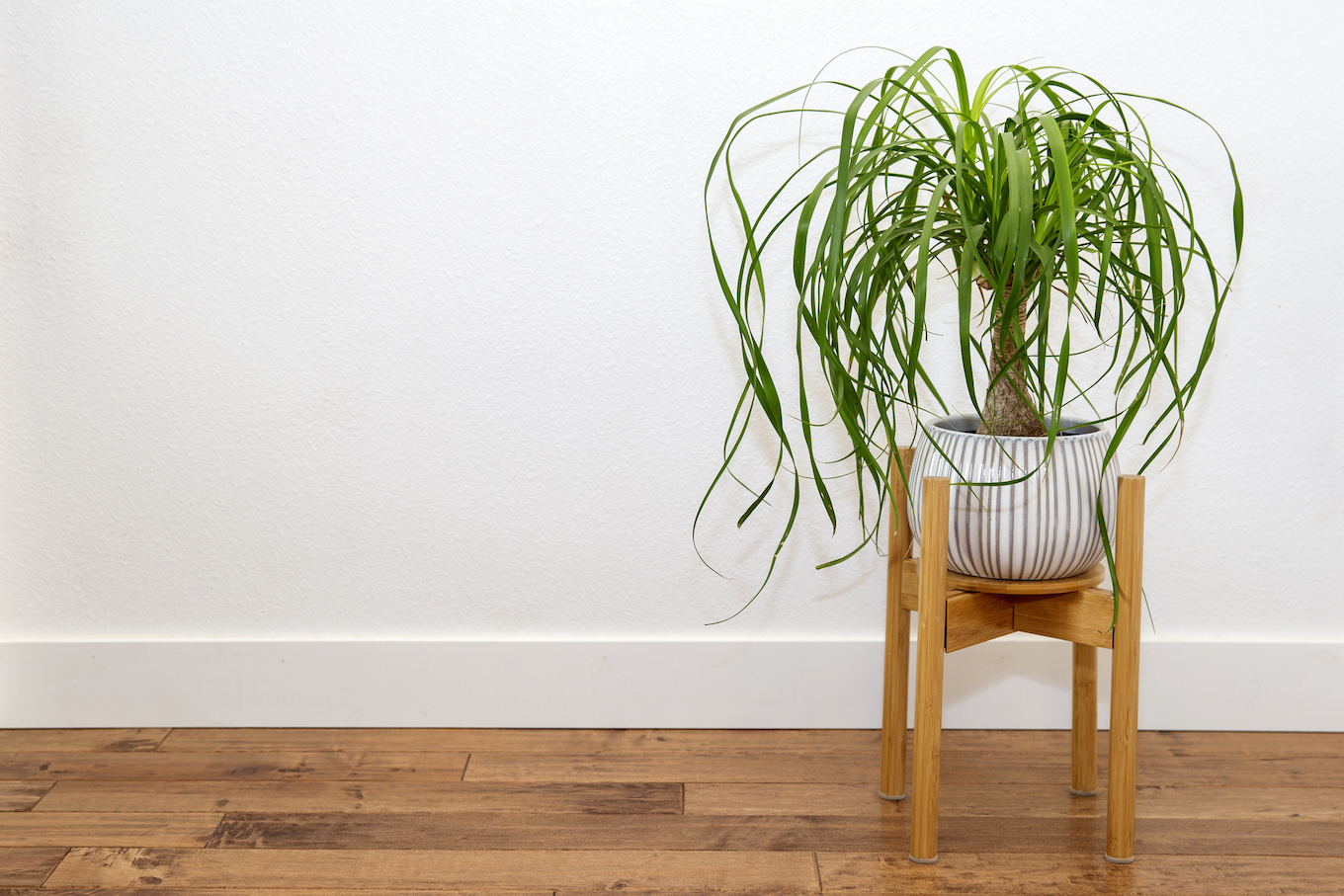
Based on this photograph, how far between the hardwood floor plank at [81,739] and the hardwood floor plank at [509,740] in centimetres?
4

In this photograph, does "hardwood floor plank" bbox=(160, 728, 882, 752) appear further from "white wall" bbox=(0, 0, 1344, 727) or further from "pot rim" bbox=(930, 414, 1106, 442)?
"pot rim" bbox=(930, 414, 1106, 442)

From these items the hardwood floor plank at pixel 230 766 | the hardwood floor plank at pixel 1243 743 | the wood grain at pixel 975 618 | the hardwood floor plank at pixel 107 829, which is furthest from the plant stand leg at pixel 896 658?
the hardwood floor plank at pixel 107 829

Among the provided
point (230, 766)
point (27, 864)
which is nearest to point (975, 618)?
point (230, 766)

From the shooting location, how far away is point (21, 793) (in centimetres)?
145

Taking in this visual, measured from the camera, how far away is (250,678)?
1.66m

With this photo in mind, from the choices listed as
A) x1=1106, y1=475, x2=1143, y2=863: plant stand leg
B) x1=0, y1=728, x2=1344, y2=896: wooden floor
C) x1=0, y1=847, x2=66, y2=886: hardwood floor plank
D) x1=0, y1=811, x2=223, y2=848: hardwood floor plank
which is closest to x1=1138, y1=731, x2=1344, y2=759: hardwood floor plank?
x1=0, y1=728, x2=1344, y2=896: wooden floor

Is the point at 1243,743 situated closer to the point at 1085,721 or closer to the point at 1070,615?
the point at 1085,721

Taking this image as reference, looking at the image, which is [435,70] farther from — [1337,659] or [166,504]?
[1337,659]

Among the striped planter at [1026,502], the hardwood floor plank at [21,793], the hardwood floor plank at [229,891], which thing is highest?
the striped planter at [1026,502]

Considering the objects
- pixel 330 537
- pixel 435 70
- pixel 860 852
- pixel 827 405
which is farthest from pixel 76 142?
pixel 860 852

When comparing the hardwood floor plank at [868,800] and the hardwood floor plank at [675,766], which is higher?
the hardwood floor plank at [675,766]

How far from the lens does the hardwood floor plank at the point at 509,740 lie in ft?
5.24

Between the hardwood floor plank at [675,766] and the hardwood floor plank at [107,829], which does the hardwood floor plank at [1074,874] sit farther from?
the hardwood floor plank at [107,829]

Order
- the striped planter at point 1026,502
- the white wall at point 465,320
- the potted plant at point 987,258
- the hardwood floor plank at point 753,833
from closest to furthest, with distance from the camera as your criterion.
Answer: the potted plant at point 987,258
the striped planter at point 1026,502
the hardwood floor plank at point 753,833
the white wall at point 465,320
